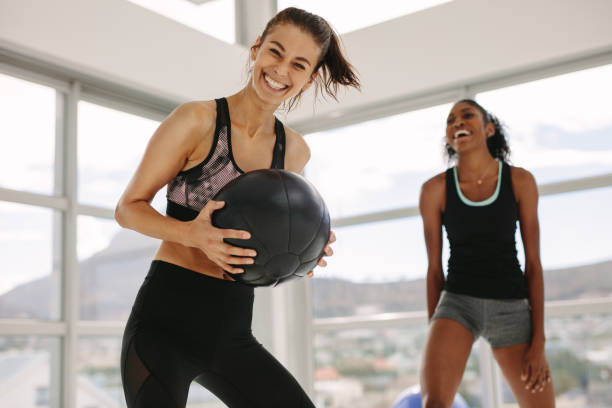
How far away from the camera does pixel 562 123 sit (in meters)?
4.81

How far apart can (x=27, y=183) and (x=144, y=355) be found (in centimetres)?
324

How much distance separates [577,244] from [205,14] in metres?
3.35

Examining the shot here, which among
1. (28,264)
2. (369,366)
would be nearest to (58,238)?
(28,264)

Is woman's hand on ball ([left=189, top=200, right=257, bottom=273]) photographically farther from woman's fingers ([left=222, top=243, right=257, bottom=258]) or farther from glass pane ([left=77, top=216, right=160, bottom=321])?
glass pane ([left=77, top=216, right=160, bottom=321])

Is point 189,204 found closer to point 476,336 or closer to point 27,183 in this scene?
point 476,336

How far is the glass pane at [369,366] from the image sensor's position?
5199 mm

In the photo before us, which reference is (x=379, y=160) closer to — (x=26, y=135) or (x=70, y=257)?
(x=70, y=257)

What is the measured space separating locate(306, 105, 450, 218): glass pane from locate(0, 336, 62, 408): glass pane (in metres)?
2.53

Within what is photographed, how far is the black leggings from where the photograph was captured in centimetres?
158

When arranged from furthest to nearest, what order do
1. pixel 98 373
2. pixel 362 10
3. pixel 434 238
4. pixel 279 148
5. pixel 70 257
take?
pixel 362 10 → pixel 98 373 → pixel 70 257 → pixel 434 238 → pixel 279 148

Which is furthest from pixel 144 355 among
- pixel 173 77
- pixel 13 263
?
pixel 173 77

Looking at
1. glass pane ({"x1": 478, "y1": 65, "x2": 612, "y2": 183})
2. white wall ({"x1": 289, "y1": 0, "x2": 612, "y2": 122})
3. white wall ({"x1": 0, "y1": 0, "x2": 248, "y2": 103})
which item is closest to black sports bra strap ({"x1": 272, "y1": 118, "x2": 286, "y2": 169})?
white wall ({"x1": 0, "y1": 0, "x2": 248, "y2": 103})

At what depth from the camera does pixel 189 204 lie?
1.76 meters

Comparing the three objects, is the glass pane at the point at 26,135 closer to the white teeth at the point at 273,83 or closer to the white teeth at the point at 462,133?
the white teeth at the point at 462,133
